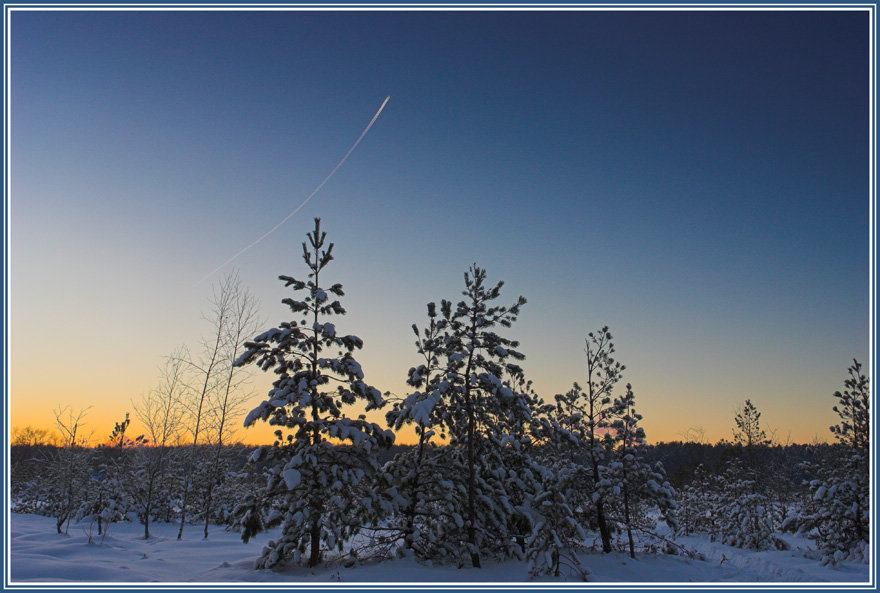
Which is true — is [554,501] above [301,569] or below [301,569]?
above

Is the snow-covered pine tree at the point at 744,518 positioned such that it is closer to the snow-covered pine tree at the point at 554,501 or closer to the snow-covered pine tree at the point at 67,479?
the snow-covered pine tree at the point at 554,501

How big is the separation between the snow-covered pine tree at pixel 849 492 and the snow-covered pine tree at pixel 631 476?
5.83 metres

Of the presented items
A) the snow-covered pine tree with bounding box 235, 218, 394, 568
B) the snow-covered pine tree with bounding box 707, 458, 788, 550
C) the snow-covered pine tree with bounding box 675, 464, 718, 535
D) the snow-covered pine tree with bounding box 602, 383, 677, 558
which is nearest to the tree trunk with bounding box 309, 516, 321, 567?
the snow-covered pine tree with bounding box 235, 218, 394, 568

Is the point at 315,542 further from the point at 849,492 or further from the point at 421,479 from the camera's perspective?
the point at 849,492

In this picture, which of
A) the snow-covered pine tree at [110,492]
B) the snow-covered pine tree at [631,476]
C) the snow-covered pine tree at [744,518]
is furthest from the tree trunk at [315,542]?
the snow-covered pine tree at [744,518]

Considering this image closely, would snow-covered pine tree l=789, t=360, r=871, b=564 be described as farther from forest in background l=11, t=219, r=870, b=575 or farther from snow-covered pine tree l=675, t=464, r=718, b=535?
snow-covered pine tree l=675, t=464, r=718, b=535

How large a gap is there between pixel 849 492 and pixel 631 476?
25.4 feet

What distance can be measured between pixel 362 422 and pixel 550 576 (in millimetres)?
5945

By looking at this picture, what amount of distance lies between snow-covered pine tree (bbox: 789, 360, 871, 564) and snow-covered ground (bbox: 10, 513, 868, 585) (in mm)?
955

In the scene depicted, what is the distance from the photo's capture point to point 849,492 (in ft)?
57.5

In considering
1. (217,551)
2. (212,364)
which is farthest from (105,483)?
(217,551)

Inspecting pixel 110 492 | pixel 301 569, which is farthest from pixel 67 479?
pixel 301 569

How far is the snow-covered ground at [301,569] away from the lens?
10.6 m

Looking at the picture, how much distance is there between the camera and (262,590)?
23.7ft
